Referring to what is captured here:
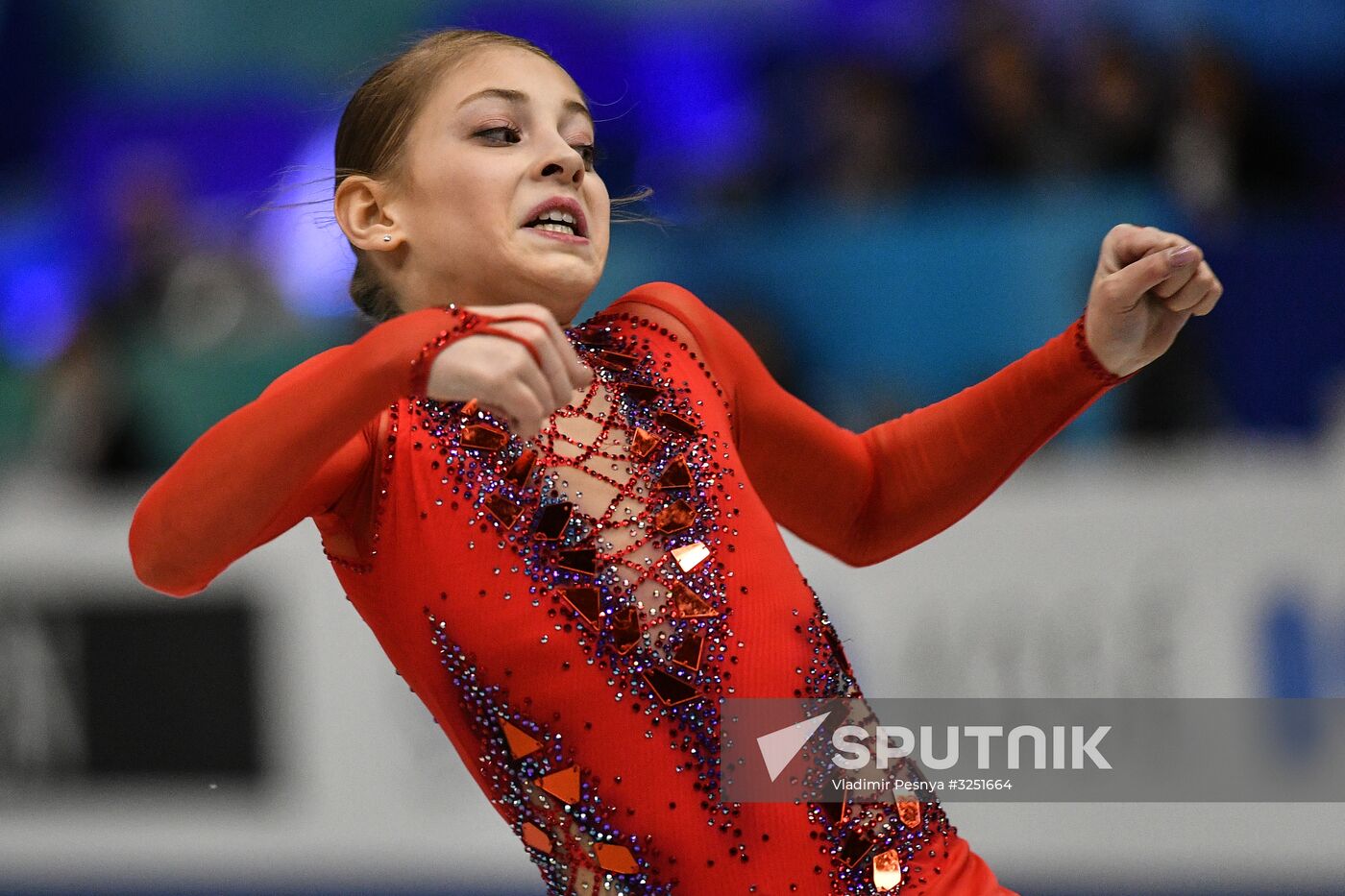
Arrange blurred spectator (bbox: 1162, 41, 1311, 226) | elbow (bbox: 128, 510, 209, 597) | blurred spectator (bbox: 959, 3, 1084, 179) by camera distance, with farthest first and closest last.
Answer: blurred spectator (bbox: 959, 3, 1084, 179), blurred spectator (bbox: 1162, 41, 1311, 226), elbow (bbox: 128, 510, 209, 597)

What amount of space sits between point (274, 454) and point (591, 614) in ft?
1.23

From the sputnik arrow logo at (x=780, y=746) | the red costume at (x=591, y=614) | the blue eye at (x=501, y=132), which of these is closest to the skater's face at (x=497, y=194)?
the blue eye at (x=501, y=132)

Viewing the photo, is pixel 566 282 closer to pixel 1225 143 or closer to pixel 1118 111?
pixel 1118 111

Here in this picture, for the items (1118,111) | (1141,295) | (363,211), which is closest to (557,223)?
(363,211)

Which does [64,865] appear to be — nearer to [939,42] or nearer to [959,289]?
[959,289]

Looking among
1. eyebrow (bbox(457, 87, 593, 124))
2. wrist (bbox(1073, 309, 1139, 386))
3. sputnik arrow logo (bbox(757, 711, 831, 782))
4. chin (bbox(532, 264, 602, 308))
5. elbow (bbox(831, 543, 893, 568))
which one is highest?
eyebrow (bbox(457, 87, 593, 124))

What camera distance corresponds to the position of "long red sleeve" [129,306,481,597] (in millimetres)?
1538

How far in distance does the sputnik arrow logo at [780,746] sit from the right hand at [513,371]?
48 centimetres

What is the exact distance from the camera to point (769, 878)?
1.72 m

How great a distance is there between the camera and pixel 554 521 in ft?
5.72

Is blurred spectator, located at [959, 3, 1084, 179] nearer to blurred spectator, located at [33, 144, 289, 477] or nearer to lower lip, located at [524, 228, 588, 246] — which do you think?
blurred spectator, located at [33, 144, 289, 477]

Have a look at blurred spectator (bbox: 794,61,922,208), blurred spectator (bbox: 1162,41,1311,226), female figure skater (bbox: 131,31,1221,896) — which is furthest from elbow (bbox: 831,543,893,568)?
blurred spectator (bbox: 794,61,922,208)

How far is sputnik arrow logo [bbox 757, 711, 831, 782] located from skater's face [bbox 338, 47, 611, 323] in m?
0.54

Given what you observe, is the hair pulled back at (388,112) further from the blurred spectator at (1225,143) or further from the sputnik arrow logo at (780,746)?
the blurred spectator at (1225,143)
